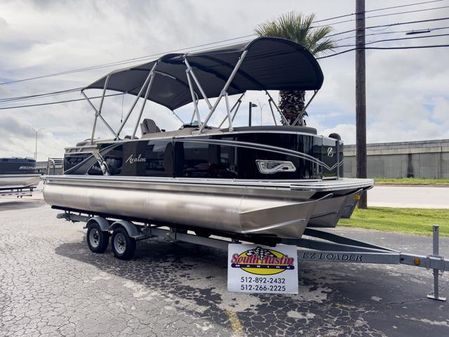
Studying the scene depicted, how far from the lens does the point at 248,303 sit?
3885 millimetres

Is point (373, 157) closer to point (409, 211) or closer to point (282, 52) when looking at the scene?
point (409, 211)

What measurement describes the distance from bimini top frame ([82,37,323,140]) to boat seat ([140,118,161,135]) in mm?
187

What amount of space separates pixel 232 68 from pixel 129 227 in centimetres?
289

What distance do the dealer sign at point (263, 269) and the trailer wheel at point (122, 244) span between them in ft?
6.83

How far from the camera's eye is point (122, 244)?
18.1 ft

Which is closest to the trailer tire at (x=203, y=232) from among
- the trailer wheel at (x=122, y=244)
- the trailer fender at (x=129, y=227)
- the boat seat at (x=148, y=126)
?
the trailer fender at (x=129, y=227)

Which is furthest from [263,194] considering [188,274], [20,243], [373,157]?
[373,157]

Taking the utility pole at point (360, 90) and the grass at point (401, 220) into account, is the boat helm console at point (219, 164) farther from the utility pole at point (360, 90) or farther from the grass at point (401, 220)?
the utility pole at point (360, 90)

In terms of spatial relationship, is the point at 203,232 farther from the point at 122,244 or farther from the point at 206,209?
the point at 122,244

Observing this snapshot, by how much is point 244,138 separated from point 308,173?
804 mm

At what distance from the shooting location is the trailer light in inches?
150

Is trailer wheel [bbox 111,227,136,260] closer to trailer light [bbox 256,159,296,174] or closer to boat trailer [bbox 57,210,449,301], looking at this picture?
boat trailer [bbox 57,210,449,301]

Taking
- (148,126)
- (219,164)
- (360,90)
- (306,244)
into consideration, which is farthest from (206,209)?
(360,90)

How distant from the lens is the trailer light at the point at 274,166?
3.81 meters
